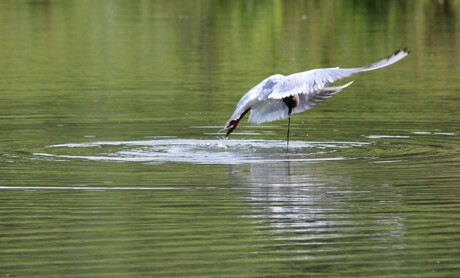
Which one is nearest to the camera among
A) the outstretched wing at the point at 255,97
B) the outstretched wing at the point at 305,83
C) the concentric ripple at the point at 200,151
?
the concentric ripple at the point at 200,151

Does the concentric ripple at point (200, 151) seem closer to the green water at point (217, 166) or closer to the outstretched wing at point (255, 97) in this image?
the green water at point (217, 166)

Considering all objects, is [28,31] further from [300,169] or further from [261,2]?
[300,169]

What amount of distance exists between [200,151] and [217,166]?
4.13 feet

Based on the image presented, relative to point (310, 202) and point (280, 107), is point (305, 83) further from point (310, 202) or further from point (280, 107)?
point (310, 202)

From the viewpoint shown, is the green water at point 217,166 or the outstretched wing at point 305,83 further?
the outstretched wing at point 305,83

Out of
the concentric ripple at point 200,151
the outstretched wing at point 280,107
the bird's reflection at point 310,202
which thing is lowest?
the bird's reflection at point 310,202

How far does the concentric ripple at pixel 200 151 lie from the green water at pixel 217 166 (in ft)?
0.11

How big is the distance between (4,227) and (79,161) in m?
3.88

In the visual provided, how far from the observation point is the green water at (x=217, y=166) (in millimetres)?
10312

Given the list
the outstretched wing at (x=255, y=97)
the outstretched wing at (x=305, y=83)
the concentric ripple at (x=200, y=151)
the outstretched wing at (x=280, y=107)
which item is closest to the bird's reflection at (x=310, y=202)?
the concentric ripple at (x=200, y=151)

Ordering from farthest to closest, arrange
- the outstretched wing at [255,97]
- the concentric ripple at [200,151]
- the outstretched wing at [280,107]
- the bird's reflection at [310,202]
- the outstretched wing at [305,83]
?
the outstretched wing at [280,107] < the outstretched wing at [255,97] < the outstretched wing at [305,83] < the concentric ripple at [200,151] < the bird's reflection at [310,202]

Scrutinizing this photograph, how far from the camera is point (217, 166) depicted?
15.0m

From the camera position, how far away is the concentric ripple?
15.5 meters

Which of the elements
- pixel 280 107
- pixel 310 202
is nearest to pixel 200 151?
pixel 280 107
